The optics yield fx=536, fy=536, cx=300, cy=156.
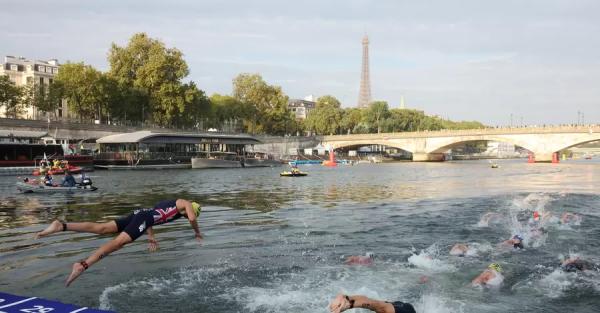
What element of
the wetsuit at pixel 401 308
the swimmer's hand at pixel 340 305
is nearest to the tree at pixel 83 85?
the wetsuit at pixel 401 308

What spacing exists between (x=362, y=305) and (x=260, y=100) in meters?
131

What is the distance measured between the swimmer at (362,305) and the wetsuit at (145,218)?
5.51 meters

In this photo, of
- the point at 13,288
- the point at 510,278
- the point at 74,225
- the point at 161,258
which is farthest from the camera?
the point at 161,258

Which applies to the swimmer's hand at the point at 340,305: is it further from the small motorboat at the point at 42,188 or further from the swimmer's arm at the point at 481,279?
the small motorboat at the point at 42,188

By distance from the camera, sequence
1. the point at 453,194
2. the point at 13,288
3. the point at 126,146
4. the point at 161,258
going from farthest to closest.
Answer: the point at 126,146, the point at 453,194, the point at 161,258, the point at 13,288

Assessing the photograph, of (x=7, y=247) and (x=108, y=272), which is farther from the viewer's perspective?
(x=7, y=247)

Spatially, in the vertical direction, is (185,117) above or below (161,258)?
above

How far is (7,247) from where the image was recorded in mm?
17469

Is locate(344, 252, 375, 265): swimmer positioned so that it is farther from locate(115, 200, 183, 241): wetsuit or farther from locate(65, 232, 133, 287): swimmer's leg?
locate(65, 232, 133, 287): swimmer's leg

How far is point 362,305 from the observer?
24.5 feet

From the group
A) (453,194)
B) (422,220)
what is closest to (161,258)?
(422,220)

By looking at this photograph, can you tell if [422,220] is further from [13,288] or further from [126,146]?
[126,146]

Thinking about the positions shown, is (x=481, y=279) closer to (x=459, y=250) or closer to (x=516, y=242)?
(x=459, y=250)

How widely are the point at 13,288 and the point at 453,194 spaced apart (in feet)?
106
